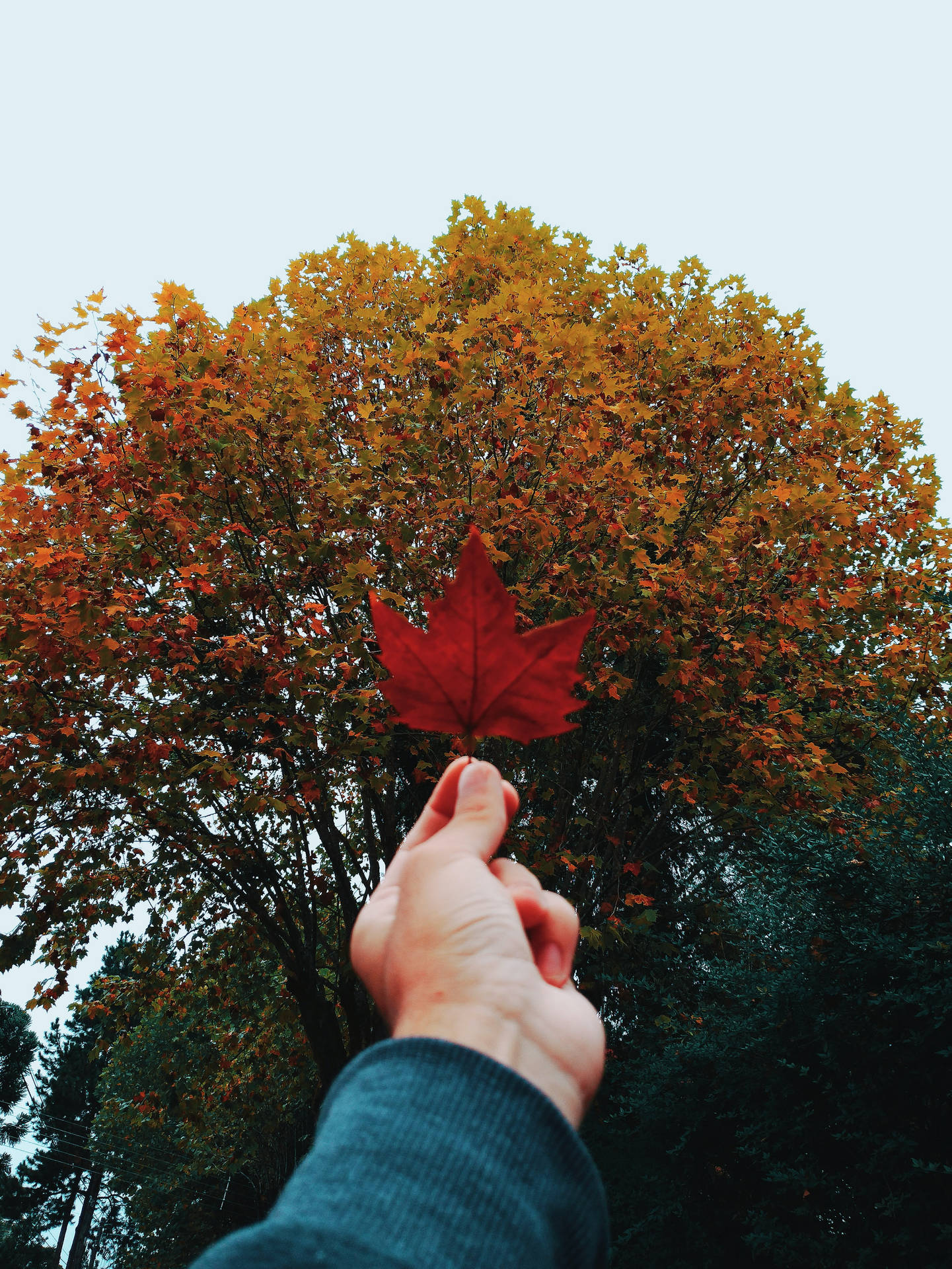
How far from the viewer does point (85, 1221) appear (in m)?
38.3

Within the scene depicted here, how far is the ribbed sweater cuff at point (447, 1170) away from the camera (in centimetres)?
74

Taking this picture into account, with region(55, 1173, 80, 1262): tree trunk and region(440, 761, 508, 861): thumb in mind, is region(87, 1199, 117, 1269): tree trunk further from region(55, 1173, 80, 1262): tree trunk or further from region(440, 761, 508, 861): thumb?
region(440, 761, 508, 861): thumb

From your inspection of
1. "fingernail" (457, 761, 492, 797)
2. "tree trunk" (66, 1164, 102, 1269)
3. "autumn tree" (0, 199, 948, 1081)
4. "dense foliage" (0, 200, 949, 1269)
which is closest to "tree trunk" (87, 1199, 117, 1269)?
"tree trunk" (66, 1164, 102, 1269)

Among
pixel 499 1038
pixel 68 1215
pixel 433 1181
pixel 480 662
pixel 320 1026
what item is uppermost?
pixel 480 662

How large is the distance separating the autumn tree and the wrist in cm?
418

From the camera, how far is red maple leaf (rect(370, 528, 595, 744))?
1.43 meters

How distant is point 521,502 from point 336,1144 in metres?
5.01

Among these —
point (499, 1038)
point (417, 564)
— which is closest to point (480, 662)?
point (499, 1038)

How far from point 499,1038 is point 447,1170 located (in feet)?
0.86

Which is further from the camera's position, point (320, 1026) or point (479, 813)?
point (320, 1026)

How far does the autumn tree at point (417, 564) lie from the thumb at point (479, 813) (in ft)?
12.1

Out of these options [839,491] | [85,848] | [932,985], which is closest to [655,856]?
[932,985]

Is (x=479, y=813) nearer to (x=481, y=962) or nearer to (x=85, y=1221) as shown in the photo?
(x=481, y=962)

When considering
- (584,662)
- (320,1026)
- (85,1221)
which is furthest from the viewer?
(85,1221)
